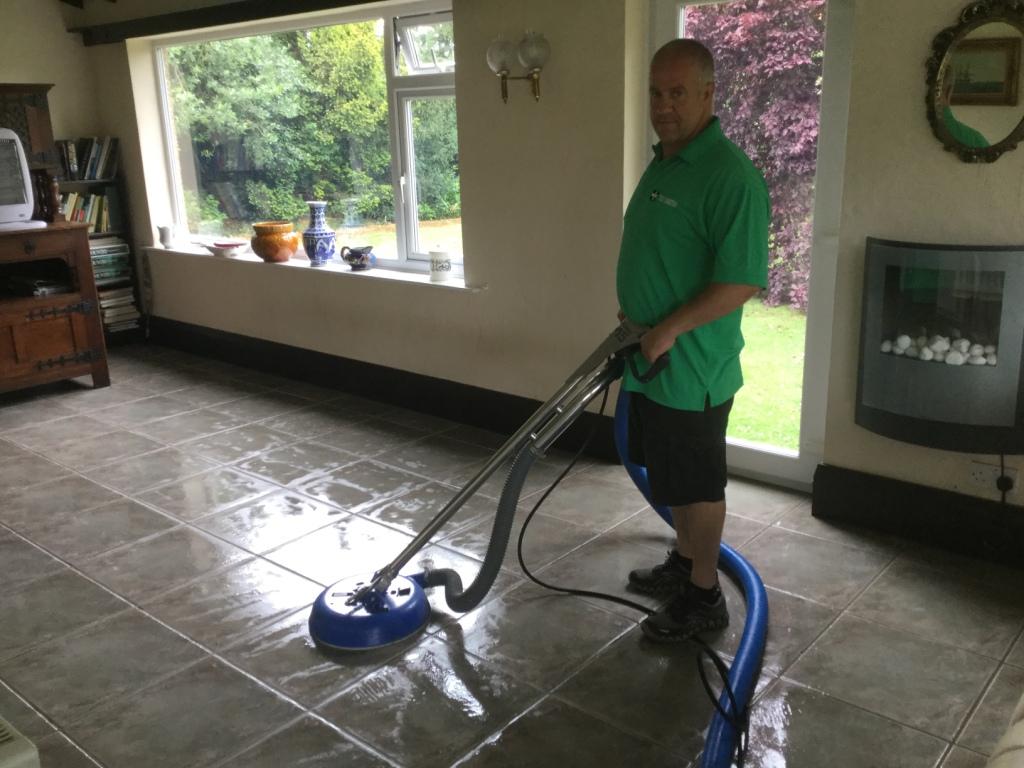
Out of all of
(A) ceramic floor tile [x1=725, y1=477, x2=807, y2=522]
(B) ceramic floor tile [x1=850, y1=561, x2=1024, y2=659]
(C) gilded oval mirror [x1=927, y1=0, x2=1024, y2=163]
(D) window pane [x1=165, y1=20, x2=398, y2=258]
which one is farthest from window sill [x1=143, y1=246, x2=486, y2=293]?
(B) ceramic floor tile [x1=850, y1=561, x2=1024, y2=659]

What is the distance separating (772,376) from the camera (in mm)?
3365

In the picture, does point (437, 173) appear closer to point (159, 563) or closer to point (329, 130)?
point (329, 130)

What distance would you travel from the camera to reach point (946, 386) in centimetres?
264

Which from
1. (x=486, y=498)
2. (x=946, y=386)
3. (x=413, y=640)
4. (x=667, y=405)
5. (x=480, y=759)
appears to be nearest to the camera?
(x=480, y=759)

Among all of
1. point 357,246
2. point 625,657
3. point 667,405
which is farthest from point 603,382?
point 357,246

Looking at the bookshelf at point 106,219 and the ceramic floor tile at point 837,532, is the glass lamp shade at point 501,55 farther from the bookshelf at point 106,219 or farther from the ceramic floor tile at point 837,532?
the bookshelf at point 106,219

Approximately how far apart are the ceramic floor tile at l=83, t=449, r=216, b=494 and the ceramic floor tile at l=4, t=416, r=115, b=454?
449 millimetres

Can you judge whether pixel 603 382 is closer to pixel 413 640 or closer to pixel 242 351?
pixel 413 640

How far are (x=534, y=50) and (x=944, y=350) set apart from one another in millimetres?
1808

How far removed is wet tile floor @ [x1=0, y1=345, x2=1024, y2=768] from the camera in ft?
6.60

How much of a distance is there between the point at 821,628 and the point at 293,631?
1392 mm

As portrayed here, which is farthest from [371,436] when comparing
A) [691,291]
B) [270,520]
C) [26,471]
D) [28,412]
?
[691,291]

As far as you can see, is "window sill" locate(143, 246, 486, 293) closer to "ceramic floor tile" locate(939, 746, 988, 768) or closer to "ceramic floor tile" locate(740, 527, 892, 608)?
"ceramic floor tile" locate(740, 527, 892, 608)

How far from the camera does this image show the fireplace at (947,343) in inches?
101
